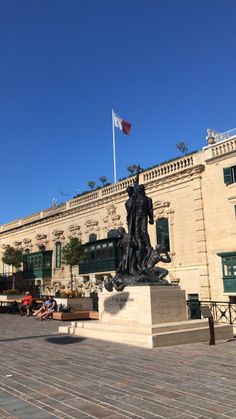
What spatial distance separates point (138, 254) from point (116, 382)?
22.8ft

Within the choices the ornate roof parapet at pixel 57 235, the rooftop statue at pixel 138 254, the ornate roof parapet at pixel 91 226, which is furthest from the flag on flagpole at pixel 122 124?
the rooftop statue at pixel 138 254

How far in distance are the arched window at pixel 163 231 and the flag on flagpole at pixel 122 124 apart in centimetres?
1010

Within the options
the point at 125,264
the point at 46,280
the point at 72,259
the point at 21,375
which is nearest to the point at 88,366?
the point at 21,375

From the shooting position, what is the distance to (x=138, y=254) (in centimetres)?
1296

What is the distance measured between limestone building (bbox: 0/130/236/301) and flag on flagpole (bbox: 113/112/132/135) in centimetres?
511

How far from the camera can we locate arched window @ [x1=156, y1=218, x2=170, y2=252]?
84.7 feet

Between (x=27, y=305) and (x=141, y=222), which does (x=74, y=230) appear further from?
(x=141, y=222)

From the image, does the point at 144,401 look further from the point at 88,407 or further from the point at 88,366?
the point at 88,366

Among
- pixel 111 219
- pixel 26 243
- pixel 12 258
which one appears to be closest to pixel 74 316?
pixel 111 219

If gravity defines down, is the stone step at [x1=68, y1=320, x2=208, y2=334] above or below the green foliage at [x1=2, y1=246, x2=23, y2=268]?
below

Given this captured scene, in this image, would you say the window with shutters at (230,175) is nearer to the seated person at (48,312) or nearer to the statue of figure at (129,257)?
the statue of figure at (129,257)

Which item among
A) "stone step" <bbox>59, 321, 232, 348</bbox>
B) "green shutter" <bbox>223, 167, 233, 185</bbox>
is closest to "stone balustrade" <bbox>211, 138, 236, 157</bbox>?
"green shutter" <bbox>223, 167, 233, 185</bbox>

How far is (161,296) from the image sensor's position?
11203mm

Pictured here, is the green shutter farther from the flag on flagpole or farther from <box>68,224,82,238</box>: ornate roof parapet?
<box>68,224,82,238</box>: ornate roof parapet
